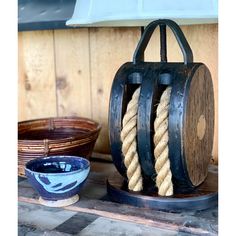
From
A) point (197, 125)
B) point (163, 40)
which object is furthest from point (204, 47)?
point (197, 125)

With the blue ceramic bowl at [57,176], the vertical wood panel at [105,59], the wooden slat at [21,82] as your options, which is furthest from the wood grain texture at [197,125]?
the wooden slat at [21,82]

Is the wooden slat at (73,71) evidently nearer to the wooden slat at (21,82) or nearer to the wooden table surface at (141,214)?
the wooden slat at (21,82)

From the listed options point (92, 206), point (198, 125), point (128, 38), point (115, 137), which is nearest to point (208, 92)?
point (198, 125)

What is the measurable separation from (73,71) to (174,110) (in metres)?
0.61

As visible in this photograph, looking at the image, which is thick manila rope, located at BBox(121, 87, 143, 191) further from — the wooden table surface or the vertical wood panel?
the vertical wood panel

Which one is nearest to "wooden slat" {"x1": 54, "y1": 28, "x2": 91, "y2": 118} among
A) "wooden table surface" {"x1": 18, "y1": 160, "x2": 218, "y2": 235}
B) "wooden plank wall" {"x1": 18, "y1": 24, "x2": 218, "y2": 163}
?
"wooden plank wall" {"x1": 18, "y1": 24, "x2": 218, "y2": 163}

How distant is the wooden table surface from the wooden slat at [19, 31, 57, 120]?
50 centimetres

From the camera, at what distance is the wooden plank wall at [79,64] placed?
1.01 metres

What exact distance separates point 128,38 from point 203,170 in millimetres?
484

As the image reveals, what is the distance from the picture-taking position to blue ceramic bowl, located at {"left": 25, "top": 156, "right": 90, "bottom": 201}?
2.10 ft

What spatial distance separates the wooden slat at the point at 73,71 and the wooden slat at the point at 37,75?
0.10 ft

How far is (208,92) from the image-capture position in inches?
27.5

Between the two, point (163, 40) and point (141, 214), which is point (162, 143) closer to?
point (141, 214)
